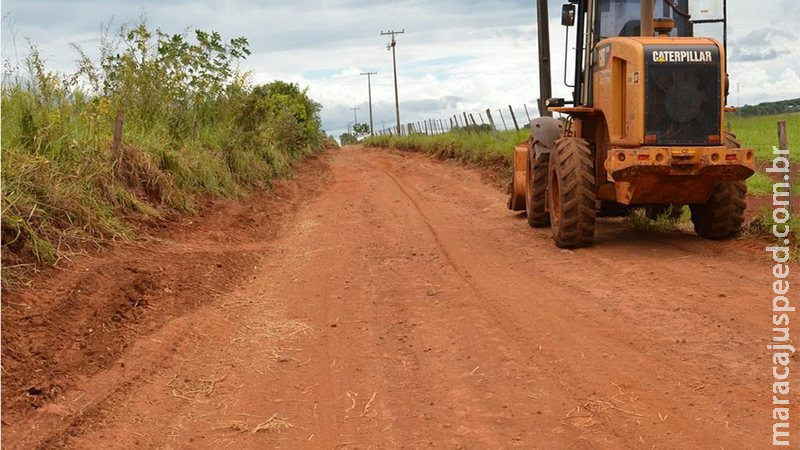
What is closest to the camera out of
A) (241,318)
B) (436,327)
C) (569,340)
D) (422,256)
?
(569,340)

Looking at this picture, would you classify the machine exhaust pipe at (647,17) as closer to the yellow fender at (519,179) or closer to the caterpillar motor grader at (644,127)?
→ the caterpillar motor grader at (644,127)

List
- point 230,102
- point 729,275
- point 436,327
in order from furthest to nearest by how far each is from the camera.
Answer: point 230,102, point 729,275, point 436,327

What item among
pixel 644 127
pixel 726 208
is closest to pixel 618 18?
pixel 644 127

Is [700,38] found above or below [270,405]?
above

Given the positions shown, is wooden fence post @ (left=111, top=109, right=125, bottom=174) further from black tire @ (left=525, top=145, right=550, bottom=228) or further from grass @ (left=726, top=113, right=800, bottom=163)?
grass @ (left=726, top=113, right=800, bottom=163)

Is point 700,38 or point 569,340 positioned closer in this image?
point 569,340

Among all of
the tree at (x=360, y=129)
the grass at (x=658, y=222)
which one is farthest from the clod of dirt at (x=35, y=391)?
the tree at (x=360, y=129)

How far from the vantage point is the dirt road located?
4414 mm

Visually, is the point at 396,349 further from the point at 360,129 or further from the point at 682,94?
the point at 360,129

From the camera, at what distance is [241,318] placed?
695cm

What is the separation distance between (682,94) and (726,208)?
152 centimetres

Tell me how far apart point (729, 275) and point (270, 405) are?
15.5ft

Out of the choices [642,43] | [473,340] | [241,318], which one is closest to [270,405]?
[473,340]

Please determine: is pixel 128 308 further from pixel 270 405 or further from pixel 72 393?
pixel 270 405
